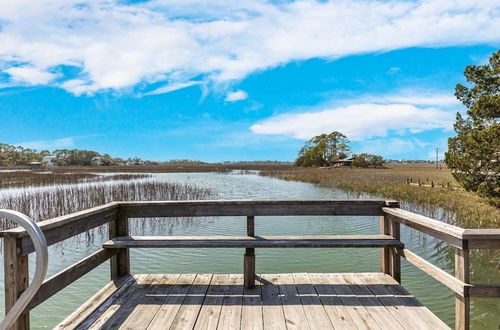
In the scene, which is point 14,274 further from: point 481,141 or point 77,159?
point 77,159

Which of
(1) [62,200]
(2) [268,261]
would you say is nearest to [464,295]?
(2) [268,261]

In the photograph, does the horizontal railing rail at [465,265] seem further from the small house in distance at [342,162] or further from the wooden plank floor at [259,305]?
the small house in distance at [342,162]

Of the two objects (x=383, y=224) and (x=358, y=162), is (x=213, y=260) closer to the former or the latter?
(x=383, y=224)

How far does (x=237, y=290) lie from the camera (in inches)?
140

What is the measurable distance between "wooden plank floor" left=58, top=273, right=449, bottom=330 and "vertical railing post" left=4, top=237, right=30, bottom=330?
0.54 metres

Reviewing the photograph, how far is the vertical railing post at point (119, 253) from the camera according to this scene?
3895 mm

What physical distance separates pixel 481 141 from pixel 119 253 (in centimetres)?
1164

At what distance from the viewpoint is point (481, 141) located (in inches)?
427

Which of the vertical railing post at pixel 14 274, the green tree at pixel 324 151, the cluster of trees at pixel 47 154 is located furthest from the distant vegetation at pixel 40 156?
the vertical railing post at pixel 14 274

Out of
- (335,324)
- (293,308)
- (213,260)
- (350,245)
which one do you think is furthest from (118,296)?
(213,260)

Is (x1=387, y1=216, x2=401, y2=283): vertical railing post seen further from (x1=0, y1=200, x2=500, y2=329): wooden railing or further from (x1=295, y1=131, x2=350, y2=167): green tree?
(x1=295, y1=131, x2=350, y2=167): green tree

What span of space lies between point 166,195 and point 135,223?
A: 6.16m

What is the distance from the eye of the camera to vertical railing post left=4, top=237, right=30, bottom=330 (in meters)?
2.22

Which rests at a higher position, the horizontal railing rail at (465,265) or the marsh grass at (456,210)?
the horizontal railing rail at (465,265)
